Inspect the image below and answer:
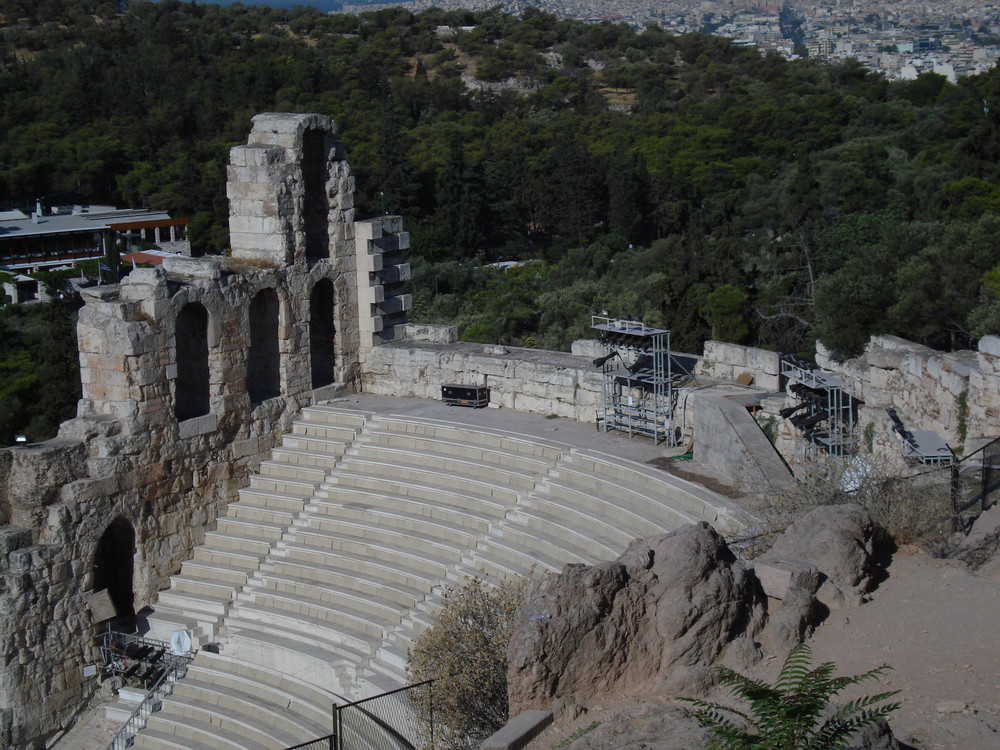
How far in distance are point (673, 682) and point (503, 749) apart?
1383 millimetres

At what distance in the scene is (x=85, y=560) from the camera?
1494 cm

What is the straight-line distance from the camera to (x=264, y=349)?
17531mm

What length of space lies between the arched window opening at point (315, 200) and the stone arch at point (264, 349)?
124 cm

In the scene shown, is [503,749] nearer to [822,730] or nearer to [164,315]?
[822,730]

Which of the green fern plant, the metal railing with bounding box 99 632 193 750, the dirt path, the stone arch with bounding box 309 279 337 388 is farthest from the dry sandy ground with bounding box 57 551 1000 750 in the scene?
the stone arch with bounding box 309 279 337 388

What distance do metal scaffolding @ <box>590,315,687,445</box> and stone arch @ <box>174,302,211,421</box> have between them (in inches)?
211

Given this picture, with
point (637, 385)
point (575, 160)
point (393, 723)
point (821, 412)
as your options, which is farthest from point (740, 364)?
point (575, 160)

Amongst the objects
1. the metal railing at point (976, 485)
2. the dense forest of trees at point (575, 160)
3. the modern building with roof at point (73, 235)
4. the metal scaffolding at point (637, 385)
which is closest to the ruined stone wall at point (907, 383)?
the dense forest of trees at point (575, 160)

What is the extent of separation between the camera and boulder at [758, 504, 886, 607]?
31.3ft

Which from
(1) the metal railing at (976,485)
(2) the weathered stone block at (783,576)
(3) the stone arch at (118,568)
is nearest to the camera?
(2) the weathered stone block at (783,576)

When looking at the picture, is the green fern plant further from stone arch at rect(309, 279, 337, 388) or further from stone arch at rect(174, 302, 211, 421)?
stone arch at rect(309, 279, 337, 388)

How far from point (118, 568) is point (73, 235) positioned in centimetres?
3398

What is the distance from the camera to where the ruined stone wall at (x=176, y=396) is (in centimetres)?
1455

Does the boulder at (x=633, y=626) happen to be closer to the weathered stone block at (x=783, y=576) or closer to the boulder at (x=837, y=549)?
the weathered stone block at (x=783, y=576)
